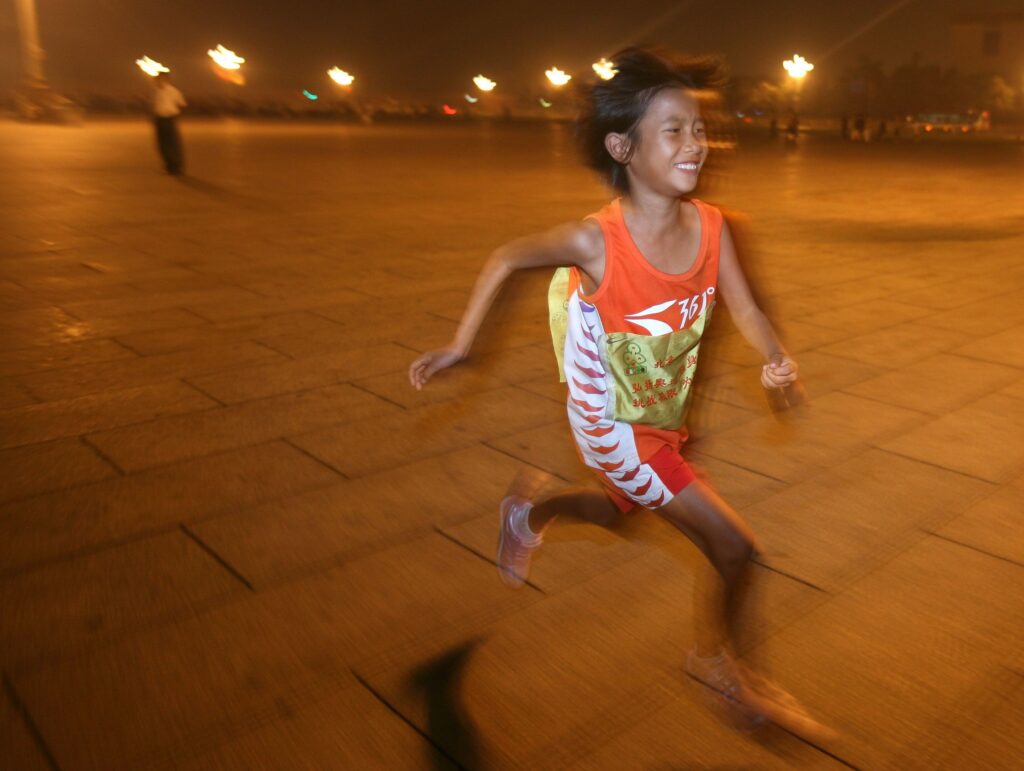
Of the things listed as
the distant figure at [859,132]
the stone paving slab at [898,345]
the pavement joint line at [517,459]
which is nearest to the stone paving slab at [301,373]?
the pavement joint line at [517,459]

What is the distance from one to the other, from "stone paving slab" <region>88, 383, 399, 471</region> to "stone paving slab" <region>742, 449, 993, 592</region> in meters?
2.06

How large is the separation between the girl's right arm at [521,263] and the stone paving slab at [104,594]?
1.18 metres

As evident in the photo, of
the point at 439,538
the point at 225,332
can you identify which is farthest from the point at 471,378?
the point at 439,538

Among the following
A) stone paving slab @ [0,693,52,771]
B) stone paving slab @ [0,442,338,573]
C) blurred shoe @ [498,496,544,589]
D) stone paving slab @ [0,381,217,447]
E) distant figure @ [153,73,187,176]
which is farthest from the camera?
distant figure @ [153,73,187,176]

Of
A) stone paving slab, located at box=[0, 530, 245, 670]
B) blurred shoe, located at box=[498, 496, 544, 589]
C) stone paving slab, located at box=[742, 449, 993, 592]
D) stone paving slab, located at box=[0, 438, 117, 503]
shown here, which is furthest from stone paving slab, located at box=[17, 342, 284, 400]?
stone paving slab, located at box=[742, 449, 993, 592]

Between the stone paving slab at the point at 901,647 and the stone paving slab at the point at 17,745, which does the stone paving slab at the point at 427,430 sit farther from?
the stone paving slab at the point at 901,647

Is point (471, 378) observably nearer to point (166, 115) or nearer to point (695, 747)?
point (695, 747)

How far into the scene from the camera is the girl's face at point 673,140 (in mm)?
2348

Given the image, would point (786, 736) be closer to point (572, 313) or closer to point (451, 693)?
point (451, 693)

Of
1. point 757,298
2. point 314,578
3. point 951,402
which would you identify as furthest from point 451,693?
point 951,402

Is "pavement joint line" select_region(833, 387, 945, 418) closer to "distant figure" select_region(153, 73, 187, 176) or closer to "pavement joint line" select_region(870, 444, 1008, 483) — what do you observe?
"pavement joint line" select_region(870, 444, 1008, 483)

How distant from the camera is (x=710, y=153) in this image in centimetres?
245

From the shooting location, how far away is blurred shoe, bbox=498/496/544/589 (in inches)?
119

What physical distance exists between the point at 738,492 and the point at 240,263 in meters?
5.93
